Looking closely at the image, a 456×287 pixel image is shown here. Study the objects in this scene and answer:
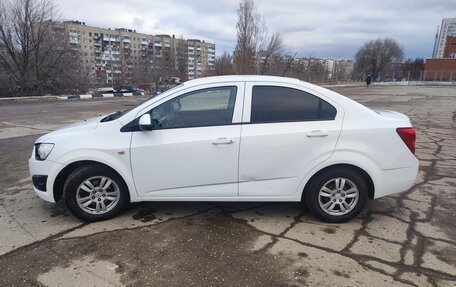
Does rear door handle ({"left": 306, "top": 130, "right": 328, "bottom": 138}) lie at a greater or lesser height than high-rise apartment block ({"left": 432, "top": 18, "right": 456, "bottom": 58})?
lesser

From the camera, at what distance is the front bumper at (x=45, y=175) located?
149 inches

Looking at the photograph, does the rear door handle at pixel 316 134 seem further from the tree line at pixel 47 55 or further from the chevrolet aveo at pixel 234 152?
the tree line at pixel 47 55

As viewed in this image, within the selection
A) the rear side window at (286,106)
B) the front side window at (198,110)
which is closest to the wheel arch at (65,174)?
Result: the front side window at (198,110)

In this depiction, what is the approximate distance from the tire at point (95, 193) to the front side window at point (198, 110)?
84 centimetres

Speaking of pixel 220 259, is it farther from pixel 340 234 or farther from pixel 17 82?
pixel 17 82

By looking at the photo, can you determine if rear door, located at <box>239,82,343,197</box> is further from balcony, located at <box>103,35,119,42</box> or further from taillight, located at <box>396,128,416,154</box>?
balcony, located at <box>103,35,119,42</box>

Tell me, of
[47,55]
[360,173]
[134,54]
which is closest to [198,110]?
[360,173]

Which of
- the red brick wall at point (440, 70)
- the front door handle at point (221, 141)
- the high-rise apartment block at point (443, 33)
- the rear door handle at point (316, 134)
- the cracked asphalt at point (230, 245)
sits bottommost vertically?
the cracked asphalt at point (230, 245)

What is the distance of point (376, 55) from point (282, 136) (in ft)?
361

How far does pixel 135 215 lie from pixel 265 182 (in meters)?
1.68

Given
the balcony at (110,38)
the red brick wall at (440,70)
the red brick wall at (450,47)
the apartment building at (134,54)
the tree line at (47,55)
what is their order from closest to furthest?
the tree line at (47,55) < the apartment building at (134,54) < the red brick wall at (440,70) < the balcony at (110,38) < the red brick wall at (450,47)

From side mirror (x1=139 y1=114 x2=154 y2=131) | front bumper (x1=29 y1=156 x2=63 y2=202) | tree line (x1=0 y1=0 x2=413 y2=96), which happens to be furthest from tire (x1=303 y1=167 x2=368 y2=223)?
tree line (x1=0 y1=0 x2=413 y2=96)

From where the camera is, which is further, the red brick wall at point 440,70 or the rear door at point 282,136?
the red brick wall at point 440,70

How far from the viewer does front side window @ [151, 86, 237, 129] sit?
3.78 meters
